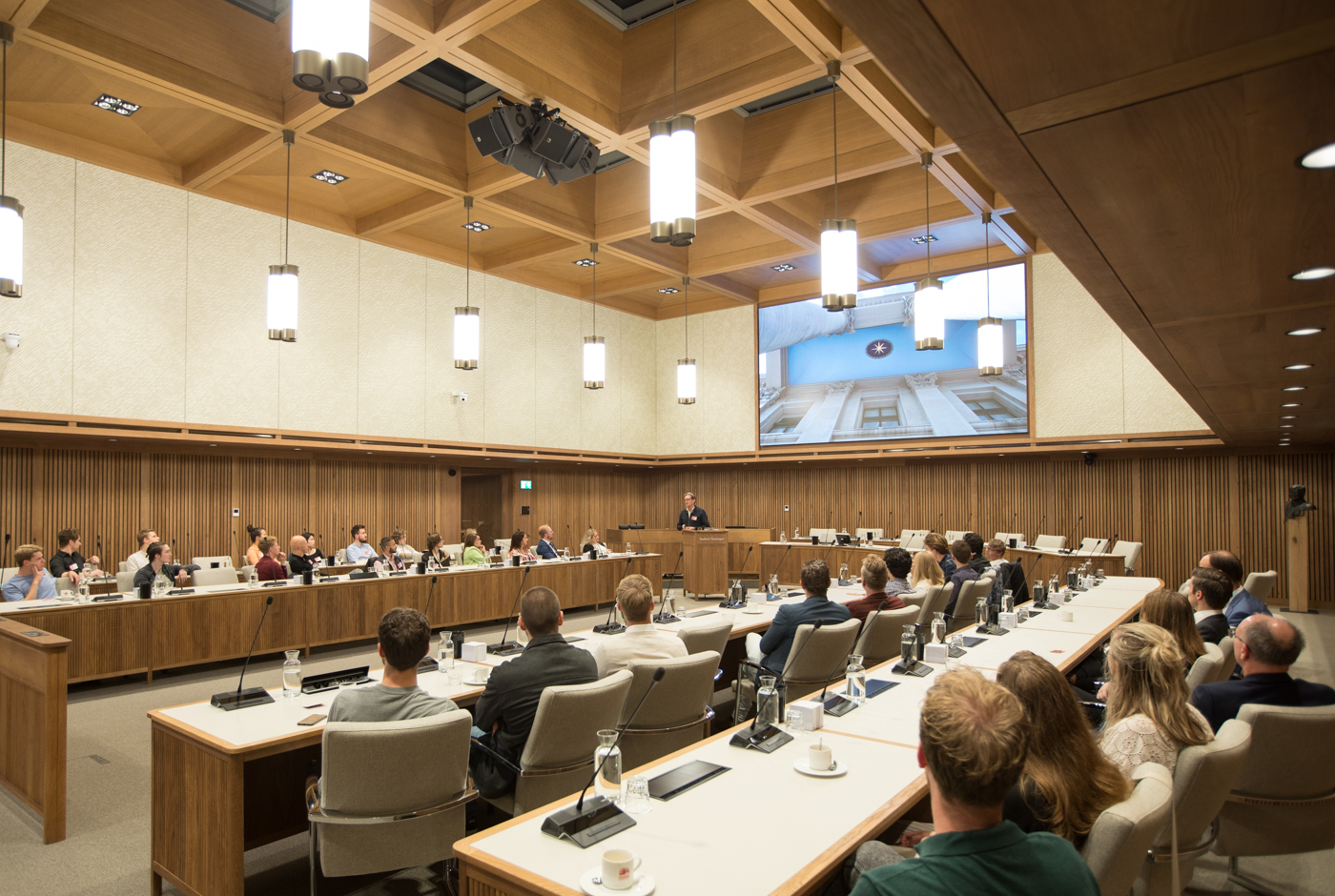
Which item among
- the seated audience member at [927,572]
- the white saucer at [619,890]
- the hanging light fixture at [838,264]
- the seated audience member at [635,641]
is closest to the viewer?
the white saucer at [619,890]

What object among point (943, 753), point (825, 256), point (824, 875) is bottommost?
point (824, 875)

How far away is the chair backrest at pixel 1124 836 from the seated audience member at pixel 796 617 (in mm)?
2462

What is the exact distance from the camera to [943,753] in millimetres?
1483

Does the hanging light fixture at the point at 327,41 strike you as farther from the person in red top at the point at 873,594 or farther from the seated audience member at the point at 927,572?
the seated audience member at the point at 927,572

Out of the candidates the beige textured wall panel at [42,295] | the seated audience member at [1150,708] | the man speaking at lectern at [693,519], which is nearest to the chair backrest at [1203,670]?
the seated audience member at [1150,708]

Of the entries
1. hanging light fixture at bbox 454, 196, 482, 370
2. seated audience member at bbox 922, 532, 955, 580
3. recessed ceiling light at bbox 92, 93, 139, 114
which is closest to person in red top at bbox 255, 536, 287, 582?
hanging light fixture at bbox 454, 196, 482, 370

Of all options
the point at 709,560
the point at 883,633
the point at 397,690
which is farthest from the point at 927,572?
the point at 709,560

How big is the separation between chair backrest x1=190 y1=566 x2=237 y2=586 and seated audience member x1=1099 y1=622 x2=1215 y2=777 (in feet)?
26.1

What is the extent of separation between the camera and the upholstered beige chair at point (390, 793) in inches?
96.3

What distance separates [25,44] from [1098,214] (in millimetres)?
8073

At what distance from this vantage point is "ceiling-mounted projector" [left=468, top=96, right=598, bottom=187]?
20.6 ft

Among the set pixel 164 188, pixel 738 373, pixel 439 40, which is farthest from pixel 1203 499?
pixel 164 188

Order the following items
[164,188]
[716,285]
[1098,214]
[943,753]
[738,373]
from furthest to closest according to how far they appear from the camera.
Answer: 1. [738,373]
2. [716,285]
3. [164,188]
4. [1098,214]
5. [943,753]

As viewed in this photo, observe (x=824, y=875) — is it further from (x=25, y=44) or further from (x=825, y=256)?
(x=25, y=44)
